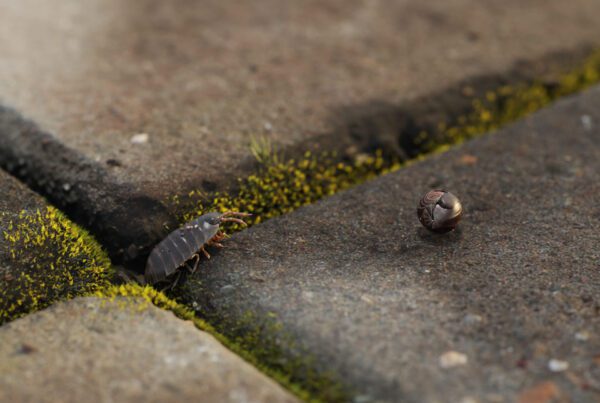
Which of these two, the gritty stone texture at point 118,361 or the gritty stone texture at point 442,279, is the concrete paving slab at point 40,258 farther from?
the gritty stone texture at point 442,279

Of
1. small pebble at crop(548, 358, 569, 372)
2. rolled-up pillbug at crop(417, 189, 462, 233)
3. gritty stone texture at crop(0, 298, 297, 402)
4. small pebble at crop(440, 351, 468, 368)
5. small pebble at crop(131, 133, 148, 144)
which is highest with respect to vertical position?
small pebble at crop(131, 133, 148, 144)

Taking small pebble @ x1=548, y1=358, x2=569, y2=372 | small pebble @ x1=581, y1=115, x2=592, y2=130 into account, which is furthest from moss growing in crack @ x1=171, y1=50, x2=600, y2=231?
small pebble @ x1=548, y1=358, x2=569, y2=372

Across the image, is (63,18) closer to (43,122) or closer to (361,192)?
(43,122)

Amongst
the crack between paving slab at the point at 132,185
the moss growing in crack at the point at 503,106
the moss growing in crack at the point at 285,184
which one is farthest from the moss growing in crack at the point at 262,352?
the moss growing in crack at the point at 503,106

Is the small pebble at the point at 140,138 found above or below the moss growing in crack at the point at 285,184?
above

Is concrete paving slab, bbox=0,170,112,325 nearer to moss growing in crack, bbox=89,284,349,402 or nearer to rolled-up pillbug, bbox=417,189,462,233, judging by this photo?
moss growing in crack, bbox=89,284,349,402

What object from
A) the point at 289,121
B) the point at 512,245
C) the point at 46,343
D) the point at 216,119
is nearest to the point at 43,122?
the point at 216,119

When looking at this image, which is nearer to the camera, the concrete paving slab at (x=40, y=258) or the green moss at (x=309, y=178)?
the green moss at (x=309, y=178)
